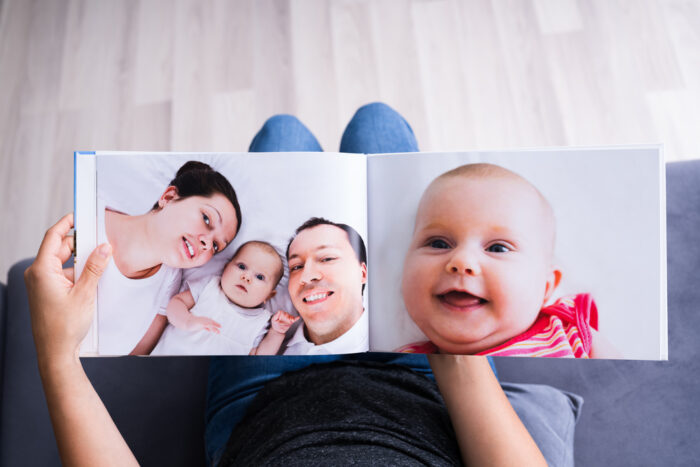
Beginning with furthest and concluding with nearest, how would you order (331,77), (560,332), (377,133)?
(331,77), (377,133), (560,332)

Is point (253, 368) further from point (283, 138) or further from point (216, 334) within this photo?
point (283, 138)

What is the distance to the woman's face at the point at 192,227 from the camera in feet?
1.85

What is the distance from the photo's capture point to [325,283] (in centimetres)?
56

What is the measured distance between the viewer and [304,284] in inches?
22.1

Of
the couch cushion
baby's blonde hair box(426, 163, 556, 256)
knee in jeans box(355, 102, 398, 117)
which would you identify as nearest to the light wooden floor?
knee in jeans box(355, 102, 398, 117)

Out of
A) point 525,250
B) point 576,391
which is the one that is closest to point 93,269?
point 525,250

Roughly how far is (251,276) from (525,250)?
31 centimetres

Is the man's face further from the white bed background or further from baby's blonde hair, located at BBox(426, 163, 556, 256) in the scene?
baby's blonde hair, located at BBox(426, 163, 556, 256)

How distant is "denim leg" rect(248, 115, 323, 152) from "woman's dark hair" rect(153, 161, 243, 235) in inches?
10.0

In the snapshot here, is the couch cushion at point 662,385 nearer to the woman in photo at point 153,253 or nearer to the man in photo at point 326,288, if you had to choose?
the man in photo at point 326,288

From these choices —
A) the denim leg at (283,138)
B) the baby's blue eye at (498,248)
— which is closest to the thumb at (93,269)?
the denim leg at (283,138)

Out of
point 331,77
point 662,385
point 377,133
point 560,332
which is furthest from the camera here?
point 331,77

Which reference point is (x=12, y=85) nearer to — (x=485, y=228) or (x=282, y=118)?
(x=282, y=118)

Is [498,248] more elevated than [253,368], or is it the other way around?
[498,248]
